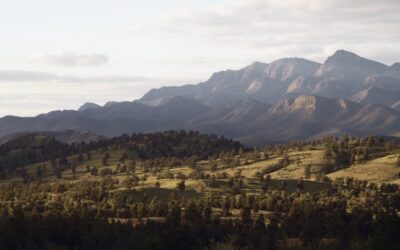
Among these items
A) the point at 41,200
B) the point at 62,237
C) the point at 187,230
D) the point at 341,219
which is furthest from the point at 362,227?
the point at 41,200

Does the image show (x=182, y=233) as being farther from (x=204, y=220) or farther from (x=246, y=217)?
(x=246, y=217)

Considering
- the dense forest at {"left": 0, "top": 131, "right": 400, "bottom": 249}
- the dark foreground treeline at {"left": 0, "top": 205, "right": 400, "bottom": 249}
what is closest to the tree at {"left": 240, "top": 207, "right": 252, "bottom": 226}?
the dense forest at {"left": 0, "top": 131, "right": 400, "bottom": 249}

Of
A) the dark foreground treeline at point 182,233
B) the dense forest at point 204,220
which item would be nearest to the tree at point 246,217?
the dense forest at point 204,220

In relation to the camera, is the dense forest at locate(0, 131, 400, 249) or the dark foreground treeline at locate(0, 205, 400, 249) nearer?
the dark foreground treeline at locate(0, 205, 400, 249)

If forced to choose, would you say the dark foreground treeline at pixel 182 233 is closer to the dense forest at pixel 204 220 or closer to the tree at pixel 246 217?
the dense forest at pixel 204 220

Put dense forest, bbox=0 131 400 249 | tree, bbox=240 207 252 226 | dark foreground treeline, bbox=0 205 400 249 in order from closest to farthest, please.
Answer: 1. dark foreground treeline, bbox=0 205 400 249
2. dense forest, bbox=0 131 400 249
3. tree, bbox=240 207 252 226

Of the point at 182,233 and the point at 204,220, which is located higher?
the point at 182,233

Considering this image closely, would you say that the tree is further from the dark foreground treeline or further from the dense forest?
the dark foreground treeline

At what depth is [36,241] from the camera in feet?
406

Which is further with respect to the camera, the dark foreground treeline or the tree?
the tree

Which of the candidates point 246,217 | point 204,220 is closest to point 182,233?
point 204,220

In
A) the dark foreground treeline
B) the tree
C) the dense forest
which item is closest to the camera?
the dark foreground treeline

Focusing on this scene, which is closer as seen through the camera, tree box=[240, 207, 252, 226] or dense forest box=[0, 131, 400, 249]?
dense forest box=[0, 131, 400, 249]

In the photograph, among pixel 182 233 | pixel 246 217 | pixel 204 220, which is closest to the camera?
pixel 182 233
